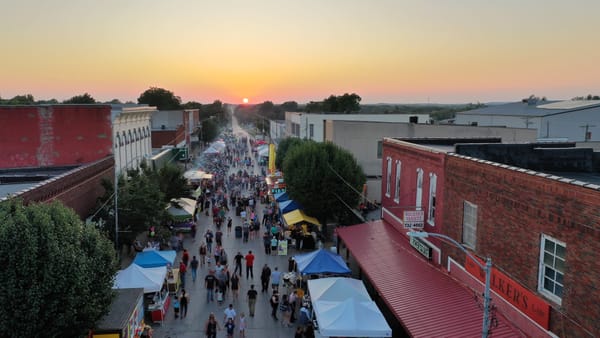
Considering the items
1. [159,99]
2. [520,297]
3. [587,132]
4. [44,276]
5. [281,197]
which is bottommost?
[281,197]

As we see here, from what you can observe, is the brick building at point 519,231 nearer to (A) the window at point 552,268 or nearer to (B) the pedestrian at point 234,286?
(A) the window at point 552,268

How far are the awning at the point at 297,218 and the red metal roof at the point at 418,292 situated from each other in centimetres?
627

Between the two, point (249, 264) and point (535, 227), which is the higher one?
point (535, 227)

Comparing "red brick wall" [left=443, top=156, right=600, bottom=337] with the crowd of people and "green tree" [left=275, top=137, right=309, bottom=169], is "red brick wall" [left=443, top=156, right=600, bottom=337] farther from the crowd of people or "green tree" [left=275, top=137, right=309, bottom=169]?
"green tree" [left=275, top=137, right=309, bottom=169]

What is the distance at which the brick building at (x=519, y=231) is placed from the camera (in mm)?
10109

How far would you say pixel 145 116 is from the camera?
1790 inches

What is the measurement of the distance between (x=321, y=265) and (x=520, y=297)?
867 cm

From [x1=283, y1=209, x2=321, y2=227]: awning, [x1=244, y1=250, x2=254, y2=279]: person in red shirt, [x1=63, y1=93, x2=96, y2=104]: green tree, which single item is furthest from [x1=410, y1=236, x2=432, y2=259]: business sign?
[x1=63, y1=93, x2=96, y2=104]: green tree

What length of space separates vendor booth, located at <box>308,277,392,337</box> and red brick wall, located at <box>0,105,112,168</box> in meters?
22.3

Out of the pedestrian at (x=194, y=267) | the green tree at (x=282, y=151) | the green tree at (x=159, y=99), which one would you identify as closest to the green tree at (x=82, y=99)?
the green tree at (x=159, y=99)

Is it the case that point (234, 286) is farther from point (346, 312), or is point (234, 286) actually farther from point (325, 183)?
point (325, 183)

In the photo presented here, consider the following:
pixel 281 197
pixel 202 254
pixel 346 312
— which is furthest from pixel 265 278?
pixel 281 197

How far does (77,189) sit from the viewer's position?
890 inches

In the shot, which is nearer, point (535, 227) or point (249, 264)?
point (535, 227)
